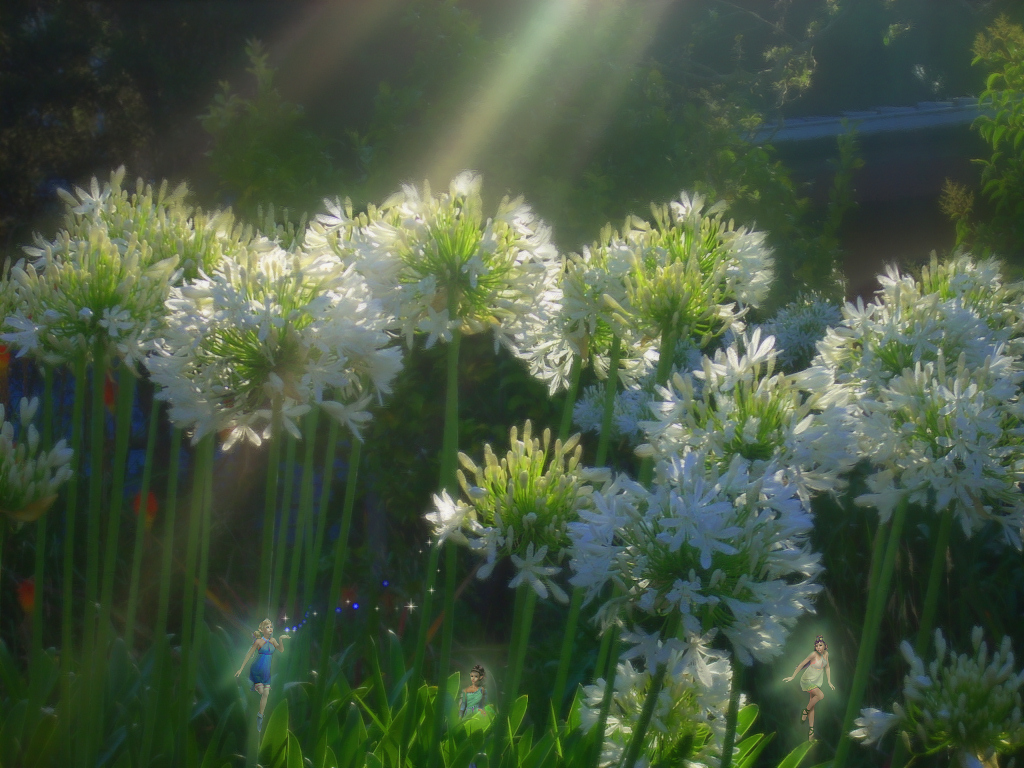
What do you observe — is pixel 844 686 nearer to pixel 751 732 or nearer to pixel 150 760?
pixel 751 732

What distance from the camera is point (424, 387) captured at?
417 centimetres

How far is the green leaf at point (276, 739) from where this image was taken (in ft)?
6.52

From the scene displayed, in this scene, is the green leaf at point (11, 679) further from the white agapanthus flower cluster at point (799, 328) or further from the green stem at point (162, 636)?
the white agapanthus flower cluster at point (799, 328)

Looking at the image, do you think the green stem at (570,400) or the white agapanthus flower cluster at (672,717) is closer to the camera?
the white agapanthus flower cluster at (672,717)

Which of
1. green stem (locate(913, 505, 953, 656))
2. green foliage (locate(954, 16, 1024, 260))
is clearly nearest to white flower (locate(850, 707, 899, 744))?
green stem (locate(913, 505, 953, 656))

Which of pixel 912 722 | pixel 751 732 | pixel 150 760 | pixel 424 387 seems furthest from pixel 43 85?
pixel 912 722

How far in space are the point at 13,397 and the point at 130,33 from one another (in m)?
3.18

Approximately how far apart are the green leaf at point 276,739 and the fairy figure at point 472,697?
1.59ft

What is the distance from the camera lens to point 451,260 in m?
1.77

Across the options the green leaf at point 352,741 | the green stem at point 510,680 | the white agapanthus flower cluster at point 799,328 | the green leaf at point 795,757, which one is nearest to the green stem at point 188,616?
the green leaf at point 352,741

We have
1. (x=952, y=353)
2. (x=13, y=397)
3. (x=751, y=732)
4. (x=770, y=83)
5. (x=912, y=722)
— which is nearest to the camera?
(x=912, y=722)

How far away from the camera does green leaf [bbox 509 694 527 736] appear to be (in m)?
2.20

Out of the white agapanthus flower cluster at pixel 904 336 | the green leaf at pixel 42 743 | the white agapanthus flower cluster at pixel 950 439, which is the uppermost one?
the white agapanthus flower cluster at pixel 904 336

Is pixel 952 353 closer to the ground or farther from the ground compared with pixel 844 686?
farther from the ground
